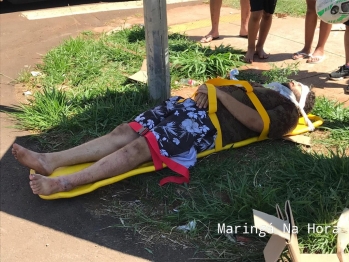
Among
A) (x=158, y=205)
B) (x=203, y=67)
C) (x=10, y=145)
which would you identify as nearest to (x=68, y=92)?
(x=10, y=145)

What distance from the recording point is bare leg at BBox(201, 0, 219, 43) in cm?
580

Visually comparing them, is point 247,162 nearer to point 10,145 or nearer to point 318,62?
point 10,145

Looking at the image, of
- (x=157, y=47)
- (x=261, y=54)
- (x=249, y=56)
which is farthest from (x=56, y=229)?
(x=261, y=54)

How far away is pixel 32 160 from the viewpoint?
9.79ft

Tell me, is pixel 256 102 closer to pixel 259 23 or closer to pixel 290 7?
pixel 259 23

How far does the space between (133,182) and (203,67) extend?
82.6 inches

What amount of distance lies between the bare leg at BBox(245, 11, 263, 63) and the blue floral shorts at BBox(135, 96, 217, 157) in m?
2.14

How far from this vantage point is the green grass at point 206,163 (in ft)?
8.50

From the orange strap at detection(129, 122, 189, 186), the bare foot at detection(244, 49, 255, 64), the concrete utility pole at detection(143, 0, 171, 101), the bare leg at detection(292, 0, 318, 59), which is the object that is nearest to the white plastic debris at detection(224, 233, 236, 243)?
the orange strap at detection(129, 122, 189, 186)

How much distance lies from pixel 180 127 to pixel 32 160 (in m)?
1.07

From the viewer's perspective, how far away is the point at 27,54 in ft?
18.8

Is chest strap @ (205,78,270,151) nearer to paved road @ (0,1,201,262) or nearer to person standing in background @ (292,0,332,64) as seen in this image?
paved road @ (0,1,201,262)

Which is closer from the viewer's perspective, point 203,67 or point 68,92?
point 68,92

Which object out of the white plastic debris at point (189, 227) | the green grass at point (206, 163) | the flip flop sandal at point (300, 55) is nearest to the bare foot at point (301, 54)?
the flip flop sandal at point (300, 55)
